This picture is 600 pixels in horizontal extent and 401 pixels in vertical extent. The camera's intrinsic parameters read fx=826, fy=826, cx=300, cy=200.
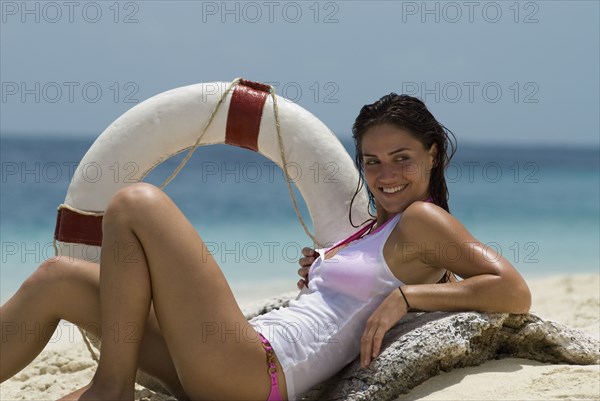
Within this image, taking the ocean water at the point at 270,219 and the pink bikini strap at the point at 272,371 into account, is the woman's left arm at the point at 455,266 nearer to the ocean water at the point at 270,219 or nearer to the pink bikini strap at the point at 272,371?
the pink bikini strap at the point at 272,371

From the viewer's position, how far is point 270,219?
13234 millimetres

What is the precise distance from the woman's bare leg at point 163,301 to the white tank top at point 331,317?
0.13 m

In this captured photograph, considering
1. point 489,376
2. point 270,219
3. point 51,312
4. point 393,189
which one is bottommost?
point 270,219

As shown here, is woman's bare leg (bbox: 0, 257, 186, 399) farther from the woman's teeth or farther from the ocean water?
the ocean water

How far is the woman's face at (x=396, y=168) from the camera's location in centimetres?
264

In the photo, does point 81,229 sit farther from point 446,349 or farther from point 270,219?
point 270,219

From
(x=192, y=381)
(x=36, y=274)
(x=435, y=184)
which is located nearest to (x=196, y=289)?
(x=192, y=381)

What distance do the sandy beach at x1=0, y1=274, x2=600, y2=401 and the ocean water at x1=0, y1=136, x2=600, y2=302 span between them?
2856mm

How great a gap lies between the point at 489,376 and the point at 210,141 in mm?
1575

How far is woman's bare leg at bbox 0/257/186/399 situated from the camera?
2.54m

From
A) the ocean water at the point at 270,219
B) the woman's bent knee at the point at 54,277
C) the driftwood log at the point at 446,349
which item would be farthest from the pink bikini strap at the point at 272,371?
the ocean water at the point at 270,219

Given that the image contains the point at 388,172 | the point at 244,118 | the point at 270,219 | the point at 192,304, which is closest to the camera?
the point at 192,304

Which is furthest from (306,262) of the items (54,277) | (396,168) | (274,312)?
(54,277)

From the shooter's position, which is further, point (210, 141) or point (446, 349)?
point (210, 141)
